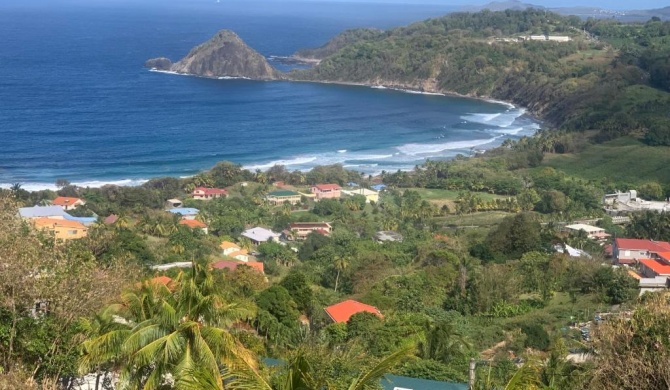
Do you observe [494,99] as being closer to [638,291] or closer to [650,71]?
[650,71]

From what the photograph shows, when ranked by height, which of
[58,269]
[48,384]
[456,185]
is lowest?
[456,185]

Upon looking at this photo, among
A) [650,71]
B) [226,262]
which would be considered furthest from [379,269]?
[650,71]

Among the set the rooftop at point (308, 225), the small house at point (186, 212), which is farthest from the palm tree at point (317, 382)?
the small house at point (186, 212)

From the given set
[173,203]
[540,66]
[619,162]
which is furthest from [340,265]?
[540,66]

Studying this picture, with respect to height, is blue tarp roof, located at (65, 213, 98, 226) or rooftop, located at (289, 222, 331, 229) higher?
blue tarp roof, located at (65, 213, 98, 226)

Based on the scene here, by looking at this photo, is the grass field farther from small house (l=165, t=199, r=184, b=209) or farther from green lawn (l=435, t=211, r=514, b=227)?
small house (l=165, t=199, r=184, b=209)

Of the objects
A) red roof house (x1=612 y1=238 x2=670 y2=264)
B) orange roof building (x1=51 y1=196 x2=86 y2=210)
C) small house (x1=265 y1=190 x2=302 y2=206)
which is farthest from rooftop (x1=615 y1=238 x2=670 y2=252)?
orange roof building (x1=51 y1=196 x2=86 y2=210)

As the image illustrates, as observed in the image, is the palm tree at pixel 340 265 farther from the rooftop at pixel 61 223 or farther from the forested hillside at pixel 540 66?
the forested hillside at pixel 540 66
